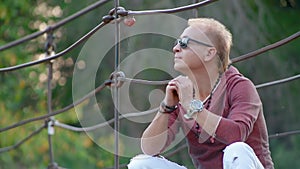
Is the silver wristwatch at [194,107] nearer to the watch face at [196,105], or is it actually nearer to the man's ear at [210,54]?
the watch face at [196,105]

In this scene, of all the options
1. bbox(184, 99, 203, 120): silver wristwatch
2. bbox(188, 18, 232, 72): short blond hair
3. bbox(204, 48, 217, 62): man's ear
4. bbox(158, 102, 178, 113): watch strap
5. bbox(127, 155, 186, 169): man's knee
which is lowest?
bbox(127, 155, 186, 169): man's knee

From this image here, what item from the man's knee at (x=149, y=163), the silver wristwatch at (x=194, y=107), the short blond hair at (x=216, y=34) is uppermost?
the short blond hair at (x=216, y=34)

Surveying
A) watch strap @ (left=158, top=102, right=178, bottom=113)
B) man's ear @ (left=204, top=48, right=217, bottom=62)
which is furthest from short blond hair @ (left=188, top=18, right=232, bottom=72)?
watch strap @ (left=158, top=102, right=178, bottom=113)

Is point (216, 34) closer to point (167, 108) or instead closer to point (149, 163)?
point (167, 108)

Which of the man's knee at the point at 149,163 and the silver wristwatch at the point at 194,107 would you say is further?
the man's knee at the point at 149,163

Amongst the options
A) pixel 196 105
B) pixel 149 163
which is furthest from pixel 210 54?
pixel 149 163

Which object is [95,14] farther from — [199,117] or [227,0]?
[199,117]

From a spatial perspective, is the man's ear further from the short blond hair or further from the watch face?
the watch face

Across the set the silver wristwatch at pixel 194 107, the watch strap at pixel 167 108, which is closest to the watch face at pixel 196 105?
the silver wristwatch at pixel 194 107

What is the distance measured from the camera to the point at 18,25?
6770 millimetres

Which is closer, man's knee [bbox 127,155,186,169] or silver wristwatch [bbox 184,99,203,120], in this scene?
silver wristwatch [bbox 184,99,203,120]

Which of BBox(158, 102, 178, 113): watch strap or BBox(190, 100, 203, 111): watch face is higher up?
BBox(190, 100, 203, 111): watch face

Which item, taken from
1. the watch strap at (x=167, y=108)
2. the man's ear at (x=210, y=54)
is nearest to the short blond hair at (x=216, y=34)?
the man's ear at (x=210, y=54)

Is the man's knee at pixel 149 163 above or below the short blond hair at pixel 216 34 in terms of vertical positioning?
below
